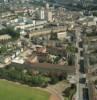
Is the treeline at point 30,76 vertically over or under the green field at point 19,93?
over

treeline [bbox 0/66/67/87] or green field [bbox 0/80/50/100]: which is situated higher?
treeline [bbox 0/66/67/87]

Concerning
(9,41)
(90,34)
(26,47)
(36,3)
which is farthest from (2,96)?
(36,3)

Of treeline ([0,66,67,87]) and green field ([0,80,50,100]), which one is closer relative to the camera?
green field ([0,80,50,100])

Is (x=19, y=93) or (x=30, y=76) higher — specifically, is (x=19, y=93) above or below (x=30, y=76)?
below

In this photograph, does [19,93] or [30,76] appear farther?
[30,76]

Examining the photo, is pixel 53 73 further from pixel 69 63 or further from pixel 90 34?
pixel 90 34
